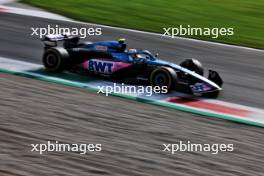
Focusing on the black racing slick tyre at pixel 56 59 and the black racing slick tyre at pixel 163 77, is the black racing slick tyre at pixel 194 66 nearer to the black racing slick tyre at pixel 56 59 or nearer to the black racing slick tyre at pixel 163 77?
the black racing slick tyre at pixel 163 77

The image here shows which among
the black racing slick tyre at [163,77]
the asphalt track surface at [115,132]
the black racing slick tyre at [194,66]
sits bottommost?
the asphalt track surface at [115,132]

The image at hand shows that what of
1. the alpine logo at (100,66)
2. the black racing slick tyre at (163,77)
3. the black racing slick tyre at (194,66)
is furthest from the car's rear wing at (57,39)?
the black racing slick tyre at (194,66)

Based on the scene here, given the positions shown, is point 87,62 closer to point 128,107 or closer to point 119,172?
point 128,107

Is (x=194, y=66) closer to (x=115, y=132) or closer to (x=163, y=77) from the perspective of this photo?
(x=163, y=77)

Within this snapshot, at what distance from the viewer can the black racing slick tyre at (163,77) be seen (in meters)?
10.4

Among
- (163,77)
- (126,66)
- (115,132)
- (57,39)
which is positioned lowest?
(115,132)

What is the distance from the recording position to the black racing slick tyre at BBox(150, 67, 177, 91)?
10380 mm

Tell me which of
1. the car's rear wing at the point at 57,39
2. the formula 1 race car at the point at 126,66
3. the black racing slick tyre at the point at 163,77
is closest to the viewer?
the black racing slick tyre at the point at 163,77

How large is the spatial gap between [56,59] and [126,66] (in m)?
1.42

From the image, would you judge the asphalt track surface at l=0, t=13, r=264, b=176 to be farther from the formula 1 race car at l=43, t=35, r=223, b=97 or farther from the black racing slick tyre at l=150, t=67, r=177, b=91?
the black racing slick tyre at l=150, t=67, r=177, b=91

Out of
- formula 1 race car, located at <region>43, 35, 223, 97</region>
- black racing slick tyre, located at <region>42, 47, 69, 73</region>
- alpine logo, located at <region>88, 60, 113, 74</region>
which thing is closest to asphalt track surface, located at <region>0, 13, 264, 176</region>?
formula 1 race car, located at <region>43, 35, 223, 97</region>

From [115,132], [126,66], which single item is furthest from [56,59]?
[115,132]

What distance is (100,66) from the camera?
11.1 metres

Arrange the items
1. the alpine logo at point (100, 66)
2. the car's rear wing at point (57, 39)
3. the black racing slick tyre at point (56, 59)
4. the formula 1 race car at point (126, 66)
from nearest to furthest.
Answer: the formula 1 race car at point (126, 66) → the alpine logo at point (100, 66) → the black racing slick tyre at point (56, 59) → the car's rear wing at point (57, 39)
